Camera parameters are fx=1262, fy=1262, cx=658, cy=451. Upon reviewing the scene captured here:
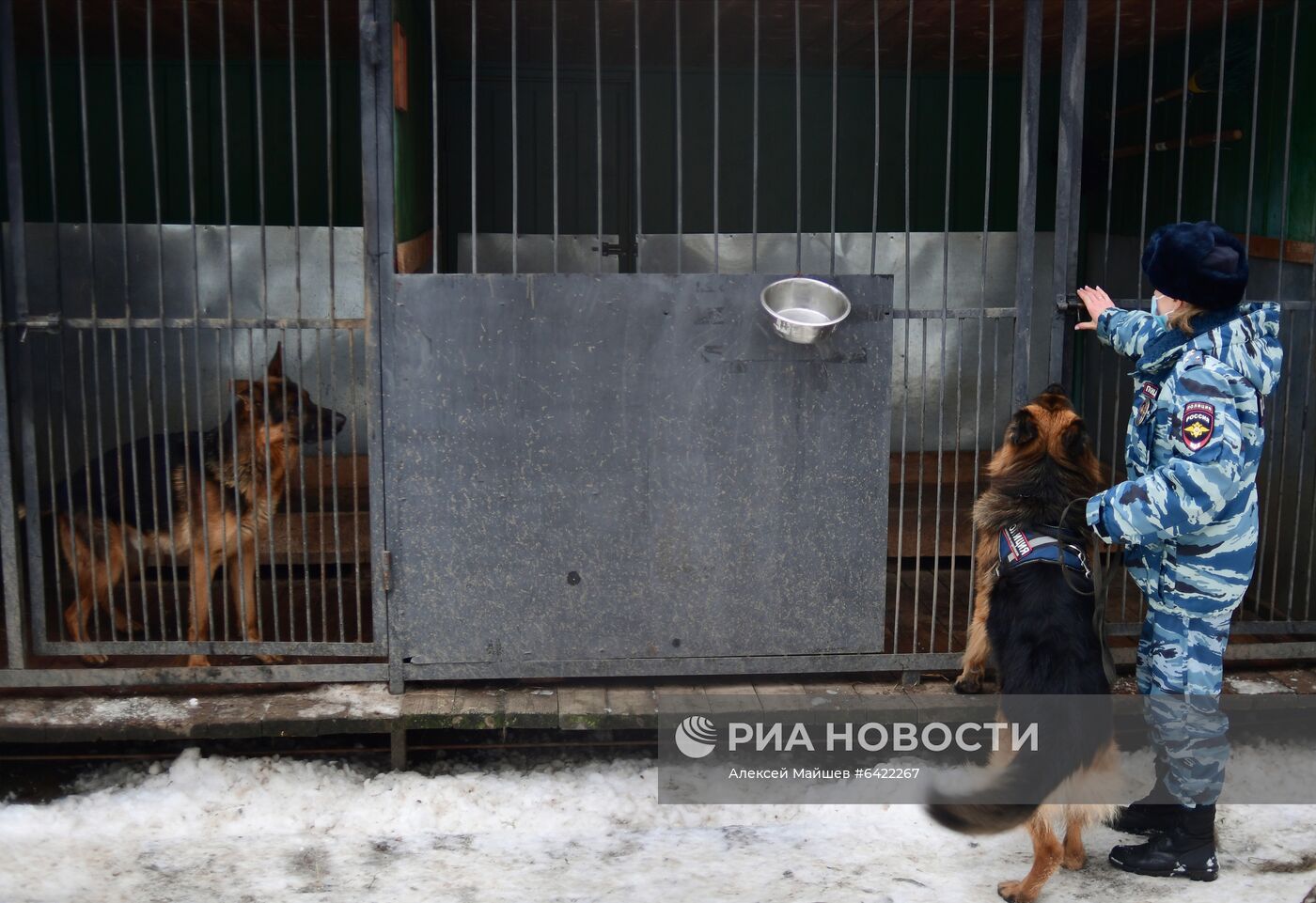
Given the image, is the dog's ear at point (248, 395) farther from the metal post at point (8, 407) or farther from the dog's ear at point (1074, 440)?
the dog's ear at point (1074, 440)

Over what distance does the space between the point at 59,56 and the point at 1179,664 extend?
7211 mm

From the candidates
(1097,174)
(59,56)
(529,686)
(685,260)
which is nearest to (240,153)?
(59,56)

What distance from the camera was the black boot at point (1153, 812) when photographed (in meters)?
4.43

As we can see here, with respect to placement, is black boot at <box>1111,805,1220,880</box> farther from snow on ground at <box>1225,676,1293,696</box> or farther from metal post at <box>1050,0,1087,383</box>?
metal post at <box>1050,0,1087,383</box>

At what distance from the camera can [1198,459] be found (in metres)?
4.05

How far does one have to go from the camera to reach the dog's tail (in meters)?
3.93

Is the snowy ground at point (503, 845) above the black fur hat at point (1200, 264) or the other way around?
the other way around

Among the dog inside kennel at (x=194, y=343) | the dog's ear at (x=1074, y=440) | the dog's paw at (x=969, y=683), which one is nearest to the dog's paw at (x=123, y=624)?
the dog inside kennel at (x=194, y=343)

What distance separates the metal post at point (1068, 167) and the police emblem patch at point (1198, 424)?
41.9 inches

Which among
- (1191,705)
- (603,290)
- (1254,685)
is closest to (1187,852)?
(1191,705)

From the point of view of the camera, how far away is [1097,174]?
8.64m

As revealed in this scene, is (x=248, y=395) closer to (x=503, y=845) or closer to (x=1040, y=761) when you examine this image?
(x=503, y=845)

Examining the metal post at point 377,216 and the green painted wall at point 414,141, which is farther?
the green painted wall at point 414,141

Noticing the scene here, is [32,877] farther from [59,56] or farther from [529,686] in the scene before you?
[59,56]
